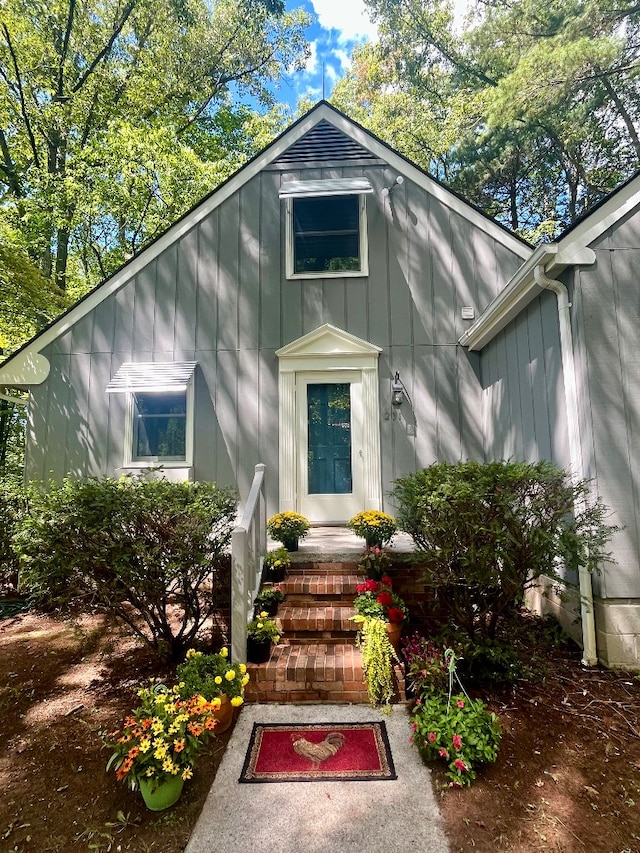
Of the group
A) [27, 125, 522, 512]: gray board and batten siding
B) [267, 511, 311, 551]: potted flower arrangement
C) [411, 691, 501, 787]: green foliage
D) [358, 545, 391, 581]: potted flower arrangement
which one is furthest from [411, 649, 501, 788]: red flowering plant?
[27, 125, 522, 512]: gray board and batten siding

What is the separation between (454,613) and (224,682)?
1.86 meters

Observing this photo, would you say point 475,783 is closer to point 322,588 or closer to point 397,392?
point 322,588

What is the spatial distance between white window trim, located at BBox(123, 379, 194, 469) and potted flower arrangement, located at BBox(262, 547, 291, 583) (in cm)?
258

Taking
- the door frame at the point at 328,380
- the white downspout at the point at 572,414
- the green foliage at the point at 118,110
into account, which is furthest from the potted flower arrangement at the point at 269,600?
the green foliage at the point at 118,110

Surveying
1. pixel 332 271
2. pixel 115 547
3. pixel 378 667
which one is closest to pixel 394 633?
pixel 378 667

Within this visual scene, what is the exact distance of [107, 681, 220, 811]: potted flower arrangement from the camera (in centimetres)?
223

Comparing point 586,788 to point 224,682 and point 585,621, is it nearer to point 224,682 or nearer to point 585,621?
point 585,621

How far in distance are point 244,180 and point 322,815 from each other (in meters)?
7.35

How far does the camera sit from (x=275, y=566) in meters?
4.10

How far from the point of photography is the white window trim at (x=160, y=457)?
6.26 meters

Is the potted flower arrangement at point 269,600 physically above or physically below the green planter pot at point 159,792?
above

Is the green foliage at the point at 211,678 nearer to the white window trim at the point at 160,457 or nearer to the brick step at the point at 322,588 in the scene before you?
the brick step at the point at 322,588

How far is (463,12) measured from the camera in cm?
1420

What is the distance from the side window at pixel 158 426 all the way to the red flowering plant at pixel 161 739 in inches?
165
